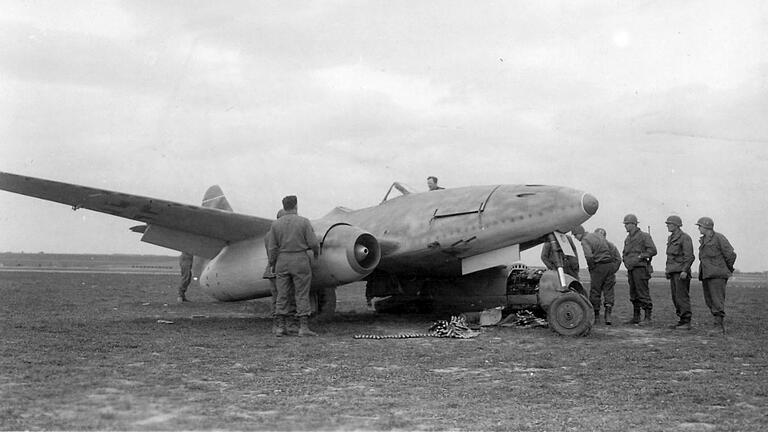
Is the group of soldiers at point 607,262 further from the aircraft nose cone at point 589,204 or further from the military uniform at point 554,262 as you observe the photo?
the aircraft nose cone at point 589,204

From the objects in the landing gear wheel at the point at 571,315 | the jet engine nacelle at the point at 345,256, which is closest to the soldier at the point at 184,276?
the jet engine nacelle at the point at 345,256

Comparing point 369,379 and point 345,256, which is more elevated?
point 345,256

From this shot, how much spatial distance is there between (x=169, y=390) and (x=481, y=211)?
5.38m

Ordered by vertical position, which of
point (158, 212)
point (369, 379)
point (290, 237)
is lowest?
point (369, 379)

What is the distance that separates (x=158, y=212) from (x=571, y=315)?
589 cm

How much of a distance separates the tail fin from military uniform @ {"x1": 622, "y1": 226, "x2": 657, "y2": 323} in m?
8.09

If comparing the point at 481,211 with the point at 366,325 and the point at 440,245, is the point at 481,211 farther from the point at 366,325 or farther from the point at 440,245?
the point at 366,325

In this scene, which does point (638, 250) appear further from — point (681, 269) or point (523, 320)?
point (523, 320)

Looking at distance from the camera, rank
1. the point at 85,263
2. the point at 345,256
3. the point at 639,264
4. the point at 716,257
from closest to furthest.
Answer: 1. the point at 345,256
2. the point at 716,257
3. the point at 639,264
4. the point at 85,263

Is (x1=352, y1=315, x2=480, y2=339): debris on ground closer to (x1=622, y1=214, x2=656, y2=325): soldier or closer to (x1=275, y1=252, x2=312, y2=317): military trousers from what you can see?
(x1=275, y1=252, x2=312, y2=317): military trousers

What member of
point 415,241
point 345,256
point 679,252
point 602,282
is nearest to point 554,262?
point 602,282

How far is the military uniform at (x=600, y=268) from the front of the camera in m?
11.0

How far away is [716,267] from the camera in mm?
9445

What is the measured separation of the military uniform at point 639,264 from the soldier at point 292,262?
525cm
